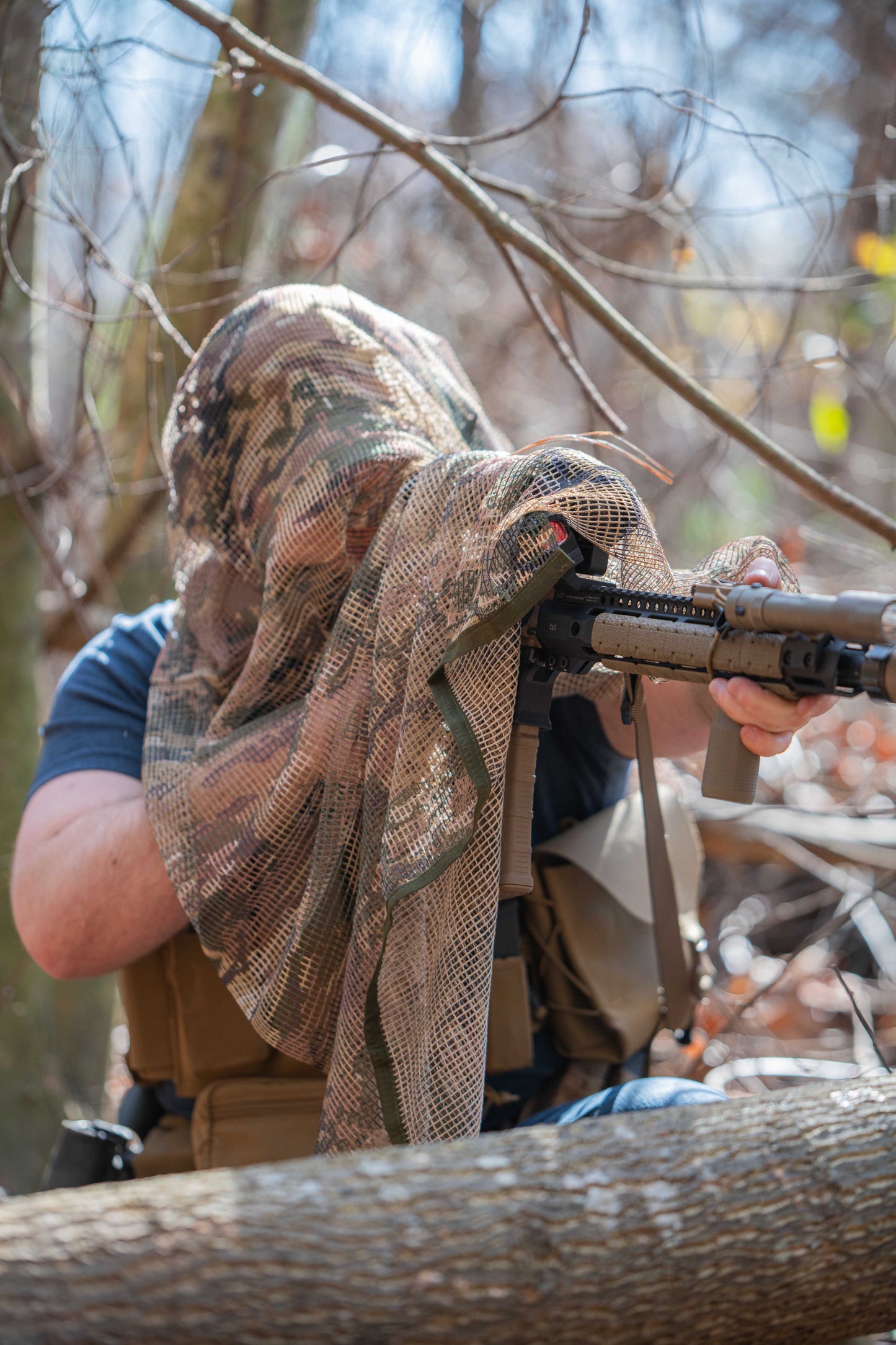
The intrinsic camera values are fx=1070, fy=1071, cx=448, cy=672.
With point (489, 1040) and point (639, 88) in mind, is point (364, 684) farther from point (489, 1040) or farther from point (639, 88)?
point (639, 88)

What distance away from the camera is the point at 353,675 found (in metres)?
1.67

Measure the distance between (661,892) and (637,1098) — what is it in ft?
1.11

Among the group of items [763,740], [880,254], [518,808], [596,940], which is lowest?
[596,940]

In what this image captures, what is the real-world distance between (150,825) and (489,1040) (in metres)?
0.70

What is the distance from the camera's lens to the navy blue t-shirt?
2004mm

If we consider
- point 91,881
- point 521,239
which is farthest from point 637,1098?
point 521,239

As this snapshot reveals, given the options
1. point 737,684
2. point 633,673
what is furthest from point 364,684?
point 737,684

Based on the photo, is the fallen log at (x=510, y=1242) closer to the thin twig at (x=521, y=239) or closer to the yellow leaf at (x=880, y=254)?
the thin twig at (x=521, y=239)

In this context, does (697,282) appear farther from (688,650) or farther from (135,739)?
(135,739)

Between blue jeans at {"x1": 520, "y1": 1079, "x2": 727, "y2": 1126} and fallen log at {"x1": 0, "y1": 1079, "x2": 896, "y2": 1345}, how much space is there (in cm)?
47

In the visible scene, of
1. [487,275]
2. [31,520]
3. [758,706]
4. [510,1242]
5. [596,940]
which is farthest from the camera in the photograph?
[487,275]

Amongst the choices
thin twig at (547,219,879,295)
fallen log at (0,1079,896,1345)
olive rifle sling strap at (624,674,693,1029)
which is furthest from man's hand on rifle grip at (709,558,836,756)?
A: thin twig at (547,219,879,295)

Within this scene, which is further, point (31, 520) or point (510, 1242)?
point (31, 520)

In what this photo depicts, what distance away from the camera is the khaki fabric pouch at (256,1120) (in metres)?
1.86
